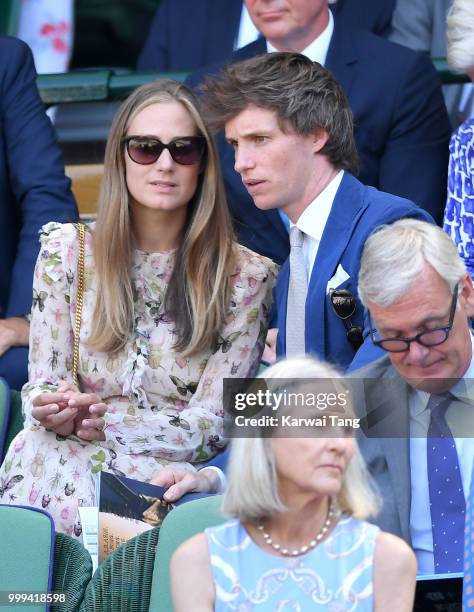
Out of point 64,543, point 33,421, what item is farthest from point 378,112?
point 64,543

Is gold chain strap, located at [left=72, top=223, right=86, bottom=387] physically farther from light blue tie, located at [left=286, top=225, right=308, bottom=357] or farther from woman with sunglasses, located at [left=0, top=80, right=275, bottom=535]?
light blue tie, located at [left=286, top=225, right=308, bottom=357]

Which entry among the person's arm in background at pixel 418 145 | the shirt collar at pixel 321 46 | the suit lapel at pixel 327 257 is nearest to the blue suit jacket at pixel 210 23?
the shirt collar at pixel 321 46

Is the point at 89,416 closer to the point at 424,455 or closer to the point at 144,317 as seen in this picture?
the point at 144,317

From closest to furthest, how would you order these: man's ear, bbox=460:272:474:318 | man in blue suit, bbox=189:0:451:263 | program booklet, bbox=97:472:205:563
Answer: man's ear, bbox=460:272:474:318 < program booklet, bbox=97:472:205:563 < man in blue suit, bbox=189:0:451:263

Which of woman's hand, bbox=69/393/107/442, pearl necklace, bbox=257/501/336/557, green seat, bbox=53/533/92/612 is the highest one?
pearl necklace, bbox=257/501/336/557

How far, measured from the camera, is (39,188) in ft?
14.9

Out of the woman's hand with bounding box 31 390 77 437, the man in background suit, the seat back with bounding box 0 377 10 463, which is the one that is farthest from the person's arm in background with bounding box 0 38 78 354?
the man in background suit

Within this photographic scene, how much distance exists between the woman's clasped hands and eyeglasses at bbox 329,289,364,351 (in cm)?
66

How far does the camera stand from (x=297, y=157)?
12.2 ft

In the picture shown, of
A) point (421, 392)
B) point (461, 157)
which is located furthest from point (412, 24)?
point (421, 392)

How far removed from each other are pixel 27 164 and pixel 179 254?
91cm

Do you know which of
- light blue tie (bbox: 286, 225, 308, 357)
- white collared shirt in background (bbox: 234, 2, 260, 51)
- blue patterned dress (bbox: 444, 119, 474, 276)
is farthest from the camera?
white collared shirt in background (bbox: 234, 2, 260, 51)

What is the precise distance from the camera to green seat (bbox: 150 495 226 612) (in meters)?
2.93

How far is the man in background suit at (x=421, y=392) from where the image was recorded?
289 centimetres
